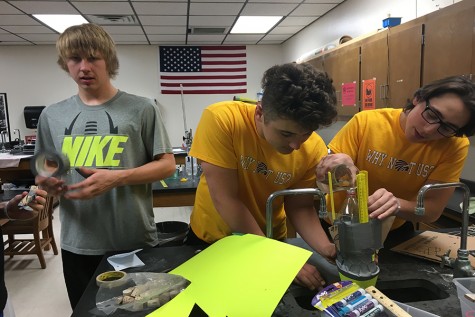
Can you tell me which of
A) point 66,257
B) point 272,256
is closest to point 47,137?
point 66,257

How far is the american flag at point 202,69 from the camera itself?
6785 mm

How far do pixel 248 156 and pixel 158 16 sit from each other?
420cm

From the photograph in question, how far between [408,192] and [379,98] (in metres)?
1.91

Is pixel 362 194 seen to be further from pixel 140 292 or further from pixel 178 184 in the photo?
pixel 178 184

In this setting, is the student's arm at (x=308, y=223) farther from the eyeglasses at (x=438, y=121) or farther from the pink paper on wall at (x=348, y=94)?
the pink paper on wall at (x=348, y=94)

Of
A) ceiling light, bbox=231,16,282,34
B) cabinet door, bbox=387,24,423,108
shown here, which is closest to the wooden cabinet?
cabinet door, bbox=387,24,423,108

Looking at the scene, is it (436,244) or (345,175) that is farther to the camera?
(436,244)

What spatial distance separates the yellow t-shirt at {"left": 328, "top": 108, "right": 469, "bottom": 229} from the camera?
130 cm

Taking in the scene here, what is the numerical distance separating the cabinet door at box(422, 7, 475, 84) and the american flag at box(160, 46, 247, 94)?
4912 millimetres

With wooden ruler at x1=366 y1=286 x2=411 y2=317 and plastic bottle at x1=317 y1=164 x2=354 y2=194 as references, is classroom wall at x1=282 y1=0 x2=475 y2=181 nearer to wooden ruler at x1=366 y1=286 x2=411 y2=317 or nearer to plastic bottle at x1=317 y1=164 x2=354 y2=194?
plastic bottle at x1=317 y1=164 x2=354 y2=194

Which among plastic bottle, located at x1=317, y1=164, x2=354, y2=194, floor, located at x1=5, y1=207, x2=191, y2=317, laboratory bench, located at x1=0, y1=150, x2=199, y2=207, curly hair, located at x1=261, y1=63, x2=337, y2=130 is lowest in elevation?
floor, located at x1=5, y1=207, x2=191, y2=317

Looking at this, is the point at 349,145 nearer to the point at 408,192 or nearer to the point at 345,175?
the point at 408,192

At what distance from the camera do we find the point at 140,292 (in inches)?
34.8

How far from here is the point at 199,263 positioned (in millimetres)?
930
